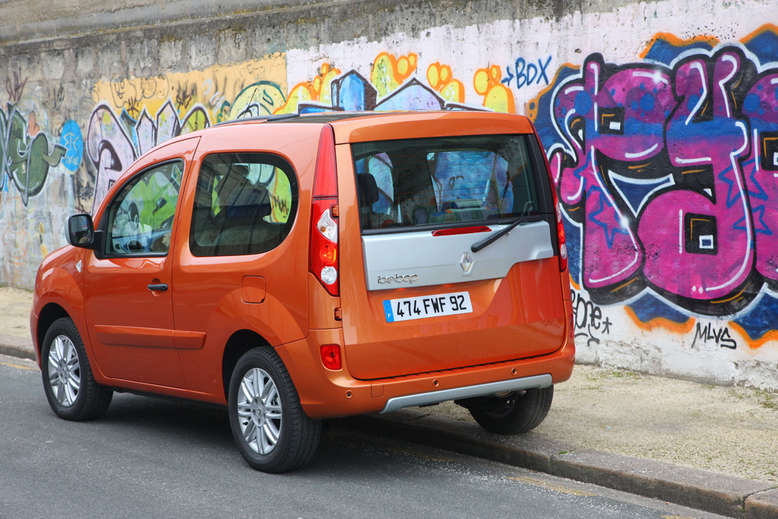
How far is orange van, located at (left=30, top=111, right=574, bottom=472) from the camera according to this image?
5734 mm

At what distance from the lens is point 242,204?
625 centimetres

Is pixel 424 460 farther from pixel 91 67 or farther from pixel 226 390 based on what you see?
pixel 91 67

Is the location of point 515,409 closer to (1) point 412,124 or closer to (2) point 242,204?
(1) point 412,124

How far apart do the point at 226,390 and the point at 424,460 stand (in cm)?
122

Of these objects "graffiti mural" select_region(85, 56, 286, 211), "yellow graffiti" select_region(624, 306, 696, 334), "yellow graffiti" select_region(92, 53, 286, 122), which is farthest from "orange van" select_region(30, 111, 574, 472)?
"graffiti mural" select_region(85, 56, 286, 211)

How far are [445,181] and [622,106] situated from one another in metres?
2.94

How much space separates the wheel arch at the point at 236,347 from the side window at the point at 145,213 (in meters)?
0.80

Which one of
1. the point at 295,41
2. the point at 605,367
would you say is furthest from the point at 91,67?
the point at 605,367

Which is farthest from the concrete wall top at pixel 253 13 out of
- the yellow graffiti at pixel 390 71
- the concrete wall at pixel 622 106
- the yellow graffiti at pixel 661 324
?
the yellow graffiti at pixel 661 324

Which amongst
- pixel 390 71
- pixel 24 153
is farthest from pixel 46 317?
pixel 24 153

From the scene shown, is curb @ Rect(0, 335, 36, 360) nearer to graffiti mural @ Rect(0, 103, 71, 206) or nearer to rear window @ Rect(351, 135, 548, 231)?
graffiti mural @ Rect(0, 103, 71, 206)

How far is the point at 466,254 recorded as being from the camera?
595 cm

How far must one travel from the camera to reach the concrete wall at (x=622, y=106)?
25.3ft

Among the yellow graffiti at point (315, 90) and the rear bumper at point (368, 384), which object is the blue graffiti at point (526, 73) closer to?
the yellow graffiti at point (315, 90)
